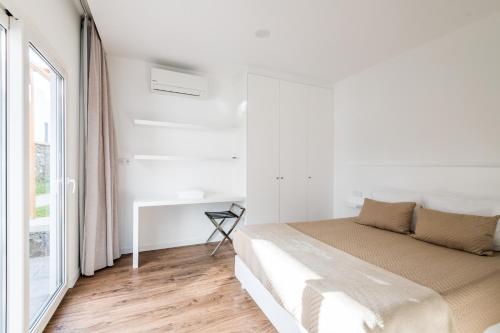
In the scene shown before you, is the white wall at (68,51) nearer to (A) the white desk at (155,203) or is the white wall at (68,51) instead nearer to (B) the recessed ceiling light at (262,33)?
(A) the white desk at (155,203)

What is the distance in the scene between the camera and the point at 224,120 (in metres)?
3.56

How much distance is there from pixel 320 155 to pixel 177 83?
2394mm

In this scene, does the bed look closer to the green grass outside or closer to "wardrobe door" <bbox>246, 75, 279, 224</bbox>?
"wardrobe door" <bbox>246, 75, 279, 224</bbox>

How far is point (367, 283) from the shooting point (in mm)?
1229

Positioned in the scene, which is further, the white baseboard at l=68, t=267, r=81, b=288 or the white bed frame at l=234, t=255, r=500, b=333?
the white baseboard at l=68, t=267, r=81, b=288

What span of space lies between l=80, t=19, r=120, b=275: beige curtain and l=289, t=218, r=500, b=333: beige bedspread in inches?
83.1

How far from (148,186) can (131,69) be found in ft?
5.13

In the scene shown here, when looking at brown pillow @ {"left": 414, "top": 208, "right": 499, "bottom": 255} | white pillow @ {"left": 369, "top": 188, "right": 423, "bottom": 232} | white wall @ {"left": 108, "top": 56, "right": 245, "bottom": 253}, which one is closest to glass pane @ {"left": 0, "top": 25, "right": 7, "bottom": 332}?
white wall @ {"left": 108, "top": 56, "right": 245, "bottom": 253}

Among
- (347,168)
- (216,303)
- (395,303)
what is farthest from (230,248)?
(395,303)

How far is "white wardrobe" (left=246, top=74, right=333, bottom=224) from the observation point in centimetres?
327

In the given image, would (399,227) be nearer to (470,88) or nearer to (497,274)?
(497,274)

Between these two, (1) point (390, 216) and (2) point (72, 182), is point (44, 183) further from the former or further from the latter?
(1) point (390, 216)

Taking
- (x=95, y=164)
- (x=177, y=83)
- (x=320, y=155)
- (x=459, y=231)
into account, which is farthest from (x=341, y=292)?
(x=177, y=83)

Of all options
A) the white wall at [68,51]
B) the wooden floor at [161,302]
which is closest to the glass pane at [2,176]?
the white wall at [68,51]
